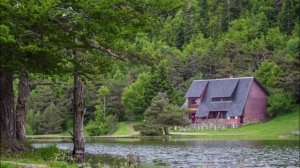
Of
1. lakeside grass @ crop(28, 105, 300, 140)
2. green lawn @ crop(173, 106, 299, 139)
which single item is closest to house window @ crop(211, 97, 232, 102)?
lakeside grass @ crop(28, 105, 300, 140)

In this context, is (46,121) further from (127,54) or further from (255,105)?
(127,54)

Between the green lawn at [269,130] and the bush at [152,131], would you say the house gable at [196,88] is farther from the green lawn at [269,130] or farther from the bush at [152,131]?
the bush at [152,131]

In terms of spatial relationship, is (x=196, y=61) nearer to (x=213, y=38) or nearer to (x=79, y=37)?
(x=213, y=38)

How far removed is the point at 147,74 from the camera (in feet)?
299

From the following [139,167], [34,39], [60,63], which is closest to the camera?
[34,39]

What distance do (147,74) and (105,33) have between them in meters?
74.3

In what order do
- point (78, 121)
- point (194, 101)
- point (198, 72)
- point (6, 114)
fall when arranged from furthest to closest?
point (198, 72) → point (194, 101) → point (78, 121) → point (6, 114)

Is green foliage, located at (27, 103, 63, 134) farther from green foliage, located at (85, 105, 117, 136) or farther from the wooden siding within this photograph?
the wooden siding

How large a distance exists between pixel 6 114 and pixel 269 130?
55858 mm

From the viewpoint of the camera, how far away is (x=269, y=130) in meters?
69.8

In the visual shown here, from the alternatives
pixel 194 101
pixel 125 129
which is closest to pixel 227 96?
pixel 194 101

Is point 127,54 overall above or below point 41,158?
above

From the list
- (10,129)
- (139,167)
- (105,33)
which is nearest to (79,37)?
(105,33)

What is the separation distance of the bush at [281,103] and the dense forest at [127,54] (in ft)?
0.66
